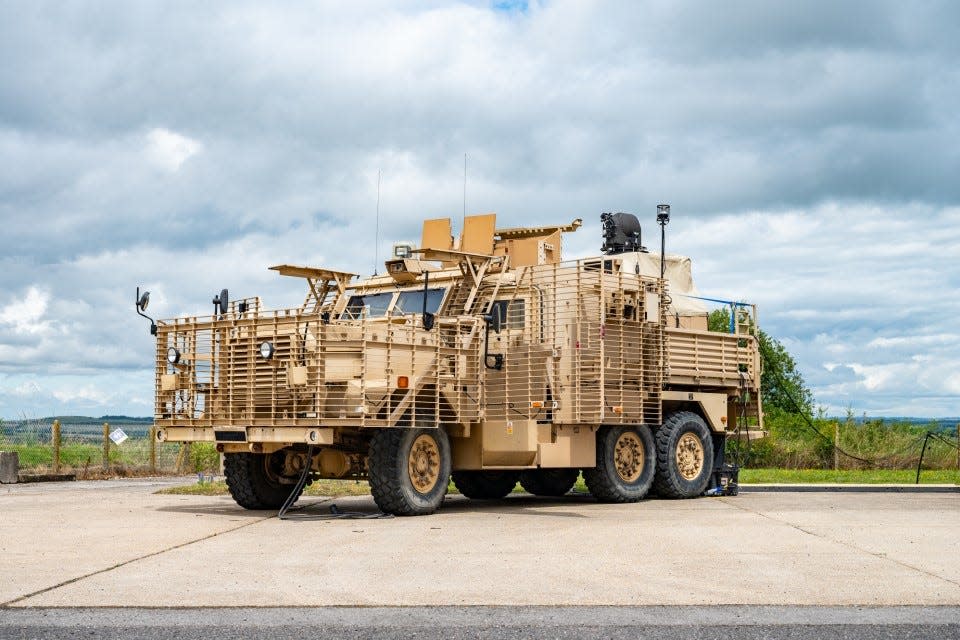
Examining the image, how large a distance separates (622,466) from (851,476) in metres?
9.89

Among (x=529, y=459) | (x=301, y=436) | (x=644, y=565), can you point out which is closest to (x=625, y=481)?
(x=529, y=459)

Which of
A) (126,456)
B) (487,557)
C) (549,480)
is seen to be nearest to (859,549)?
(487,557)

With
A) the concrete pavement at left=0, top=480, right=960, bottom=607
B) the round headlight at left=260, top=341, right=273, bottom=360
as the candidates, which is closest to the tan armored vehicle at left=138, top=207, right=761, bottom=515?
the round headlight at left=260, top=341, right=273, bottom=360

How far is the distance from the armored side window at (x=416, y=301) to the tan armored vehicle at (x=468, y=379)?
22 millimetres

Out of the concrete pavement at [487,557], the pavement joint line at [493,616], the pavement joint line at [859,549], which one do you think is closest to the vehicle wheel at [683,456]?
the concrete pavement at [487,557]

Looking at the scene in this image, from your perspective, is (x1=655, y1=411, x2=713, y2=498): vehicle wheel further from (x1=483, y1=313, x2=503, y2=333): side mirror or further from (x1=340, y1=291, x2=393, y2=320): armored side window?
(x1=340, y1=291, x2=393, y2=320): armored side window

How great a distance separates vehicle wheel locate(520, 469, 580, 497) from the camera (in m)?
20.1

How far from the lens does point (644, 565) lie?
10156mm

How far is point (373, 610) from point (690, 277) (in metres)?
13.9

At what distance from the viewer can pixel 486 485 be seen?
19.9 m

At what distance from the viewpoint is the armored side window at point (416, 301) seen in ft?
56.5

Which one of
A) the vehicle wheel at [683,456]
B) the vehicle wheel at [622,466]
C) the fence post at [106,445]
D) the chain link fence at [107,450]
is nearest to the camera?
the vehicle wheel at [622,466]

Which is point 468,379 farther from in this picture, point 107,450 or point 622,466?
point 107,450

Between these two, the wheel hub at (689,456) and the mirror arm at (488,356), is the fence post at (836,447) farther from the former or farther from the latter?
the mirror arm at (488,356)
